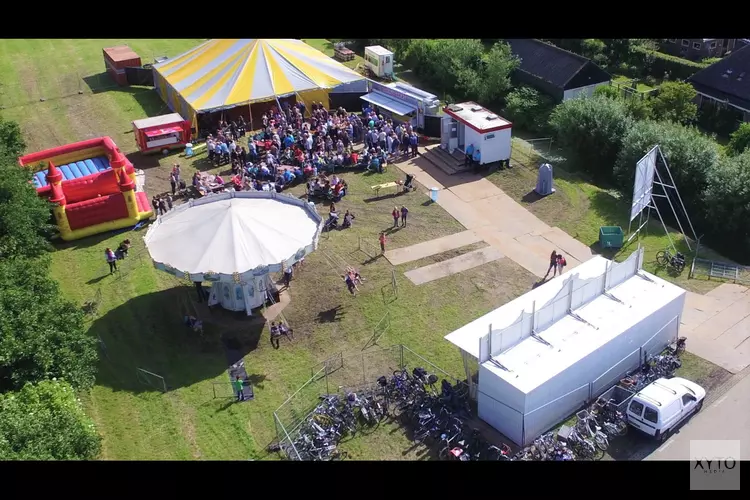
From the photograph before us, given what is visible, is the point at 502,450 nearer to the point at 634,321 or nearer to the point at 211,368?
the point at 634,321

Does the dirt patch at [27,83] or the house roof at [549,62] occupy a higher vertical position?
the house roof at [549,62]

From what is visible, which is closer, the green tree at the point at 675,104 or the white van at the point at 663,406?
the white van at the point at 663,406

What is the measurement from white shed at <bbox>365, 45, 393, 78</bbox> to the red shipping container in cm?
1374

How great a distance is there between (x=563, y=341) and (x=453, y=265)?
6.79 meters

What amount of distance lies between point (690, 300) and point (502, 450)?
9.15 metres

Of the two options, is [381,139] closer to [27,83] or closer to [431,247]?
[431,247]

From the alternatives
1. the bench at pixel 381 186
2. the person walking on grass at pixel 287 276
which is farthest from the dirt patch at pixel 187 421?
the bench at pixel 381 186

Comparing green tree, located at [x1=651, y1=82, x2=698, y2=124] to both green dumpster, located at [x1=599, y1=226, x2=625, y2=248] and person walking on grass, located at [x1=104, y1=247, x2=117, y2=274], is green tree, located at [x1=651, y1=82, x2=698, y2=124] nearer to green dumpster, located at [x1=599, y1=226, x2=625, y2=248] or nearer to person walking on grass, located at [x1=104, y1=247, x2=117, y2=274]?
green dumpster, located at [x1=599, y1=226, x2=625, y2=248]

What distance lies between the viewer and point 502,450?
17.7 metres

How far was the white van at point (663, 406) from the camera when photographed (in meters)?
17.5

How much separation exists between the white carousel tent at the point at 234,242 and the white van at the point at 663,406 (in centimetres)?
1016

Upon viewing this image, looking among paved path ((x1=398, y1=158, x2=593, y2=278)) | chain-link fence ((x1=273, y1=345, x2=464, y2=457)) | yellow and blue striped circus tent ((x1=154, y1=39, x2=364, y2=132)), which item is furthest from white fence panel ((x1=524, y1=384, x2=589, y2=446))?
yellow and blue striped circus tent ((x1=154, y1=39, x2=364, y2=132))

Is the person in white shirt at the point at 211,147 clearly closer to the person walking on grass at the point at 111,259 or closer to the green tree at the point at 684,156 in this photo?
the person walking on grass at the point at 111,259

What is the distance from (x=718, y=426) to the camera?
59.4 feet
